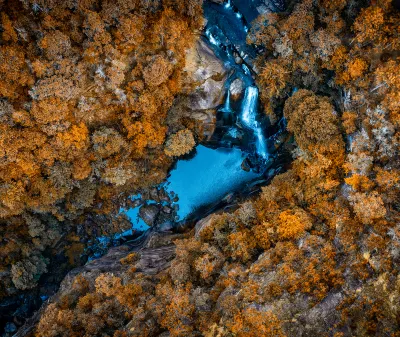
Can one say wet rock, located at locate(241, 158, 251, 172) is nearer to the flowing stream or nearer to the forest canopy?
the flowing stream

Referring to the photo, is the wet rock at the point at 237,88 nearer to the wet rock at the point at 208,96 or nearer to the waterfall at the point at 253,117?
the waterfall at the point at 253,117

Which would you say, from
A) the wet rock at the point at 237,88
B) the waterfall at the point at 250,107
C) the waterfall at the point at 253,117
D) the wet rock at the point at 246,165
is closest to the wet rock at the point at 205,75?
the wet rock at the point at 237,88

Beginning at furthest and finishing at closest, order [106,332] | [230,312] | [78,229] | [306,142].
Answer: [78,229]
[306,142]
[106,332]
[230,312]

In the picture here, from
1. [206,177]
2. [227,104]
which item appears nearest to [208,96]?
[227,104]

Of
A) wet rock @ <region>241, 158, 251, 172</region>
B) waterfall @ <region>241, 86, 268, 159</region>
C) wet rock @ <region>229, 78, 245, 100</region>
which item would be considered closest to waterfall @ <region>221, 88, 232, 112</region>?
wet rock @ <region>229, 78, 245, 100</region>

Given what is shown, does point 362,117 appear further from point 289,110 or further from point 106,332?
point 106,332

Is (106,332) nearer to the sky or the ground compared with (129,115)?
nearer to the ground

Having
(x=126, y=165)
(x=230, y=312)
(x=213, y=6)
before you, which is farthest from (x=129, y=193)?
(x=213, y=6)

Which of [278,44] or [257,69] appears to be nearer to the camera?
[278,44]
